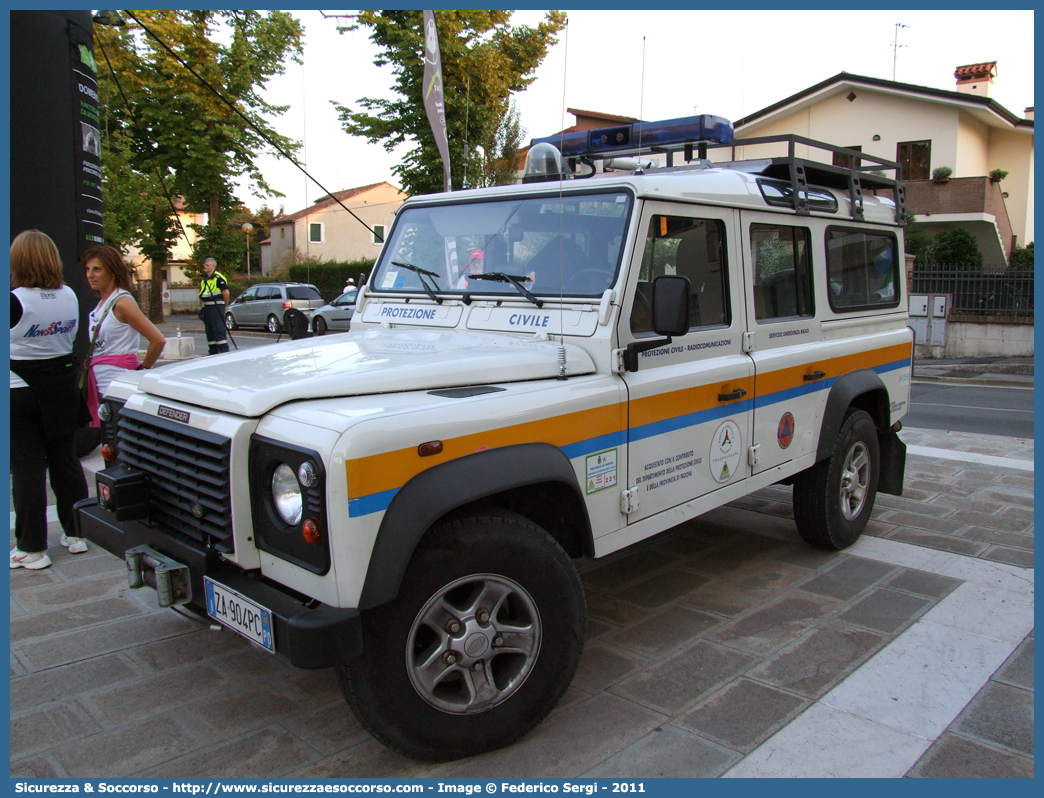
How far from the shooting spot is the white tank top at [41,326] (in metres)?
4.28

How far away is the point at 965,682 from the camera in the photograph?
3.41 meters

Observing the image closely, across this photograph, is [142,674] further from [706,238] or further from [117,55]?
[117,55]

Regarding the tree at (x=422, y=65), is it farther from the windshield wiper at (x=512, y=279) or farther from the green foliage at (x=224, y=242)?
the green foliage at (x=224, y=242)

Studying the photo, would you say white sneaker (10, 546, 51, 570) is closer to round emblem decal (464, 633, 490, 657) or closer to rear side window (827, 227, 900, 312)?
round emblem decal (464, 633, 490, 657)

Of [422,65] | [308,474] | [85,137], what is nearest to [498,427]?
[308,474]

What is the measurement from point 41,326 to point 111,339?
0.58 meters

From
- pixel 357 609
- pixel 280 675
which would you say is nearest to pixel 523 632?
pixel 357 609

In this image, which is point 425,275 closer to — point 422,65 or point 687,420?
point 687,420

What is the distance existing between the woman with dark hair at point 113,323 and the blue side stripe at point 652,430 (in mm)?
2962

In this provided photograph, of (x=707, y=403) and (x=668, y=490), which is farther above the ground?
(x=707, y=403)

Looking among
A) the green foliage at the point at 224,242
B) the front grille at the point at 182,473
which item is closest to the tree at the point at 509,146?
the green foliage at the point at 224,242

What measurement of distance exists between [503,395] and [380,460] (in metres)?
0.63

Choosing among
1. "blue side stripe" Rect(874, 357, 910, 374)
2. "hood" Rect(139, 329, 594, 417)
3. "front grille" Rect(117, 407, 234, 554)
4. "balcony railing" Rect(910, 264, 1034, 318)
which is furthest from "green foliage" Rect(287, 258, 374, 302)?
"front grille" Rect(117, 407, 234, 554)

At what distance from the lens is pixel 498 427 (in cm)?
279
